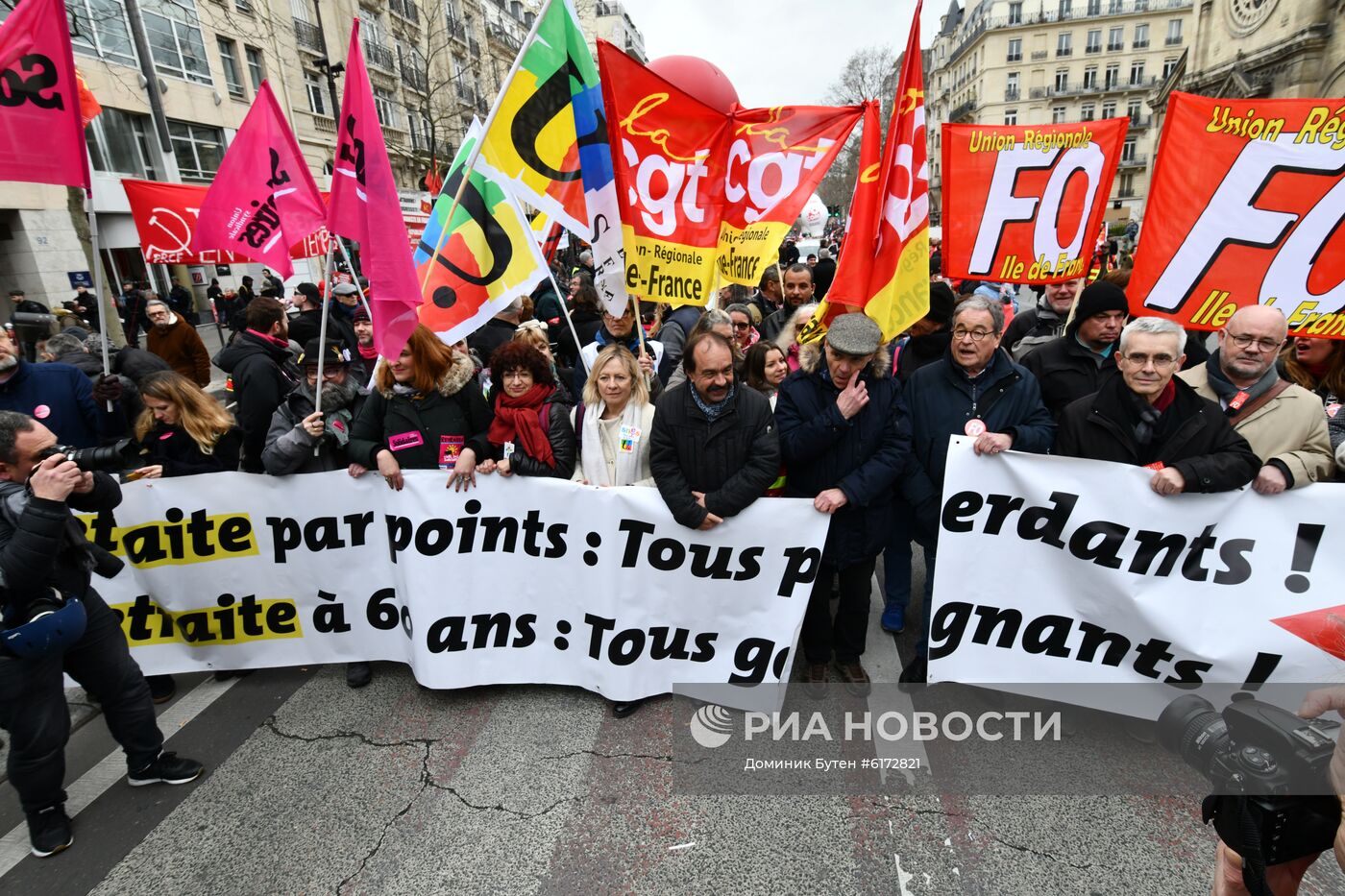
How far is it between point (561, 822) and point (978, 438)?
239cm

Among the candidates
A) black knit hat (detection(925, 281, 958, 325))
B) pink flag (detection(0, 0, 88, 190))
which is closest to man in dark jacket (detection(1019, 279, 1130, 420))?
black knit hat (detection(925, 281, 958, 325))

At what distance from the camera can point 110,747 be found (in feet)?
11.1

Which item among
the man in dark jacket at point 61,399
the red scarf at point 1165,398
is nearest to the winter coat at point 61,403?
the man in dark jacket at point 61,399

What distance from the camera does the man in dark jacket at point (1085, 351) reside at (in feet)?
12.2

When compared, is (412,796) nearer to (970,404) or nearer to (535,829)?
(535,829)

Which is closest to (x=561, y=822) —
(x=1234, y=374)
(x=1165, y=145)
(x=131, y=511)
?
(x=131, y=511)

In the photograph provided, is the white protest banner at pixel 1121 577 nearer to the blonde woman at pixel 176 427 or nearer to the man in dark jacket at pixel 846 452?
the man in dark jacket at pixel 846 452

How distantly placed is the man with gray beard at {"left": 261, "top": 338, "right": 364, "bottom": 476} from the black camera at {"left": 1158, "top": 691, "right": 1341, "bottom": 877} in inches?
139

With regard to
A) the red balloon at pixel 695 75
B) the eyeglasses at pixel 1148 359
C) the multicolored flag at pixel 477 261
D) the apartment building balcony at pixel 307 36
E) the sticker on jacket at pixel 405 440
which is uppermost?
the apartment building balcony at pixel 307 36

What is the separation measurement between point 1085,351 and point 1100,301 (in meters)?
0.28

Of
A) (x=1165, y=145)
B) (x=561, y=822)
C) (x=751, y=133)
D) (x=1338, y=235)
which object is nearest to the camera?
(x=561, y=822)

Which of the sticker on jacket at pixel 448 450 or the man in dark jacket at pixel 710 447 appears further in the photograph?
the sticker on jacket at pixel 448 450

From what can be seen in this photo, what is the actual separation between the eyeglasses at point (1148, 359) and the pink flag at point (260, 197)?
192 inches

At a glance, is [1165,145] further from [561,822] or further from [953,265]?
[561,822]
